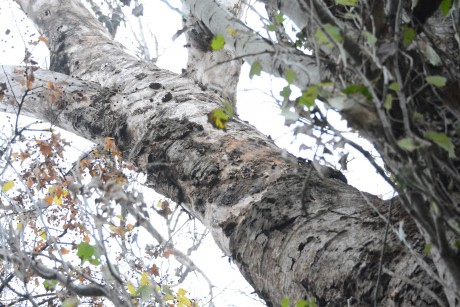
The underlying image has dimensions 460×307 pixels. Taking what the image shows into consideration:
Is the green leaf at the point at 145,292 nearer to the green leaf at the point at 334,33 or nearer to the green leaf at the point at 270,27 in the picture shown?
the green leaf at the point at 270,27

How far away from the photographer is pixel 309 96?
1.20m

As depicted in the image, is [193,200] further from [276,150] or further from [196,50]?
[196,50]

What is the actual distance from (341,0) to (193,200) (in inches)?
39.9

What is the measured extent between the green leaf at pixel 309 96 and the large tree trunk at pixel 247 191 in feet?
0.65

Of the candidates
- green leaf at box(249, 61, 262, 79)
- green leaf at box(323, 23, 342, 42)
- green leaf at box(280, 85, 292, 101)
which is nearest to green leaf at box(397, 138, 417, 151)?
green leaf at box(323, 23, 342, 42)

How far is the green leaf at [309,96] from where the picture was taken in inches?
46.8

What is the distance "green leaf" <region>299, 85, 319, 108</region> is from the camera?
3.90 feet

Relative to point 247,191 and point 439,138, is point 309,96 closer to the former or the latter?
point 439,138

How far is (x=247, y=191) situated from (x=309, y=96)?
→ 0.82 metres

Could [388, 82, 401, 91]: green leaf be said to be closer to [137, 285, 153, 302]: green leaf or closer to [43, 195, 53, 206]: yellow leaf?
[137, 285, 153, 302]: green leaf

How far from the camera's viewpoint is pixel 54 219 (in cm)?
370

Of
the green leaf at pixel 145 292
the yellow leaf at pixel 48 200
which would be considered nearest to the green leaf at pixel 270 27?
the green leaf at pixel 145 292

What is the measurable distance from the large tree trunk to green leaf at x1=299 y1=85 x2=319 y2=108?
197 mm

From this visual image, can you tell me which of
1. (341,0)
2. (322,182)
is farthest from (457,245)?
(322,182)
